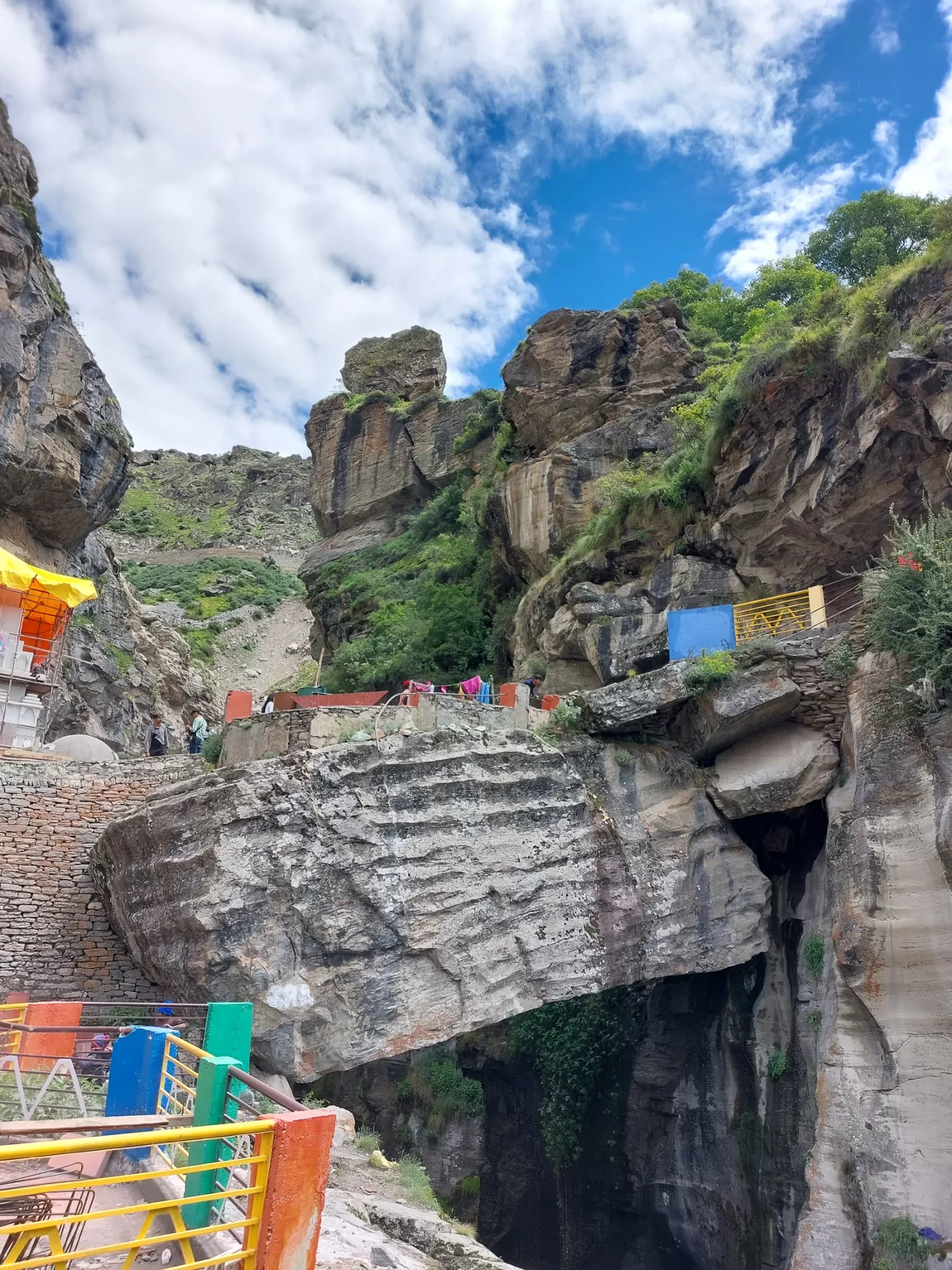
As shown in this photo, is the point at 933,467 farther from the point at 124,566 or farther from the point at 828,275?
the point at 124,566

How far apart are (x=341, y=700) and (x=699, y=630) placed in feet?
22.2

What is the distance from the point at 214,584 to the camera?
176ft

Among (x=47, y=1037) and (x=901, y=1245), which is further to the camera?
(x=901, y=1245)

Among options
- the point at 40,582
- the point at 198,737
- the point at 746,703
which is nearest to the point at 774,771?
the point at 746,703

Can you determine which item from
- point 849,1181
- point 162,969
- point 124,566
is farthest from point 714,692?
point 124,566

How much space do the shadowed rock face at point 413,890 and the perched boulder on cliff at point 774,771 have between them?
613 mm

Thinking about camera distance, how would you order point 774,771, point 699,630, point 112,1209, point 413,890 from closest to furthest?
point 112,1209
point 413,890
point 774,771
point 699,630

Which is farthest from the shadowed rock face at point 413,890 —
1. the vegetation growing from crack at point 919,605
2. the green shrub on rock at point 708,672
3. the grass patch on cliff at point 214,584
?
the grass patch on cliff at point 214,584

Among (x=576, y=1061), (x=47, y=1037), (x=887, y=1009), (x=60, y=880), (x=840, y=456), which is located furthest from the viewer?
(x=576, y=1061)

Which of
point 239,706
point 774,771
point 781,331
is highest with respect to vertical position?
point 781,331

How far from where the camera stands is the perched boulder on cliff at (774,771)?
12.4m

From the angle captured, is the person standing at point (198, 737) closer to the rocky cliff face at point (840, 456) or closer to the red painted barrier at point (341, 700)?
the red painted barrier at point (341, 700)

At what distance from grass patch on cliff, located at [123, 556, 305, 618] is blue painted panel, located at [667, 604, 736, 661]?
40282 mm

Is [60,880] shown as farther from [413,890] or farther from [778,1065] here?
[778,1065]
